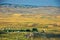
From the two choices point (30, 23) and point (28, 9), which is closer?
point (30, 23)

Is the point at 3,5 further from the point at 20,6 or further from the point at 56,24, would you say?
the point at 56,24

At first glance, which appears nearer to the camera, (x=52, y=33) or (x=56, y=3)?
(x=52, y=33)

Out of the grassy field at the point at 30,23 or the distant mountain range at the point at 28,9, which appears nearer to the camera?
the grassy field at the point at 30,23

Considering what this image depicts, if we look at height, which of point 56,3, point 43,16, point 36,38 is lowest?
point 36,38

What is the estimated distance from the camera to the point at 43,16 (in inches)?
59.3

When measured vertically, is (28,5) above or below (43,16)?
above

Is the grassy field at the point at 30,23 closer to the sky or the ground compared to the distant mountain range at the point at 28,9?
closer to the ground

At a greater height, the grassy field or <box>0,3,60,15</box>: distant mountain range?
<box>0,3,60,15</box>: distant mountain range

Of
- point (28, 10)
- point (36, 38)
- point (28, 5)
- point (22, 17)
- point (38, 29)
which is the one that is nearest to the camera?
point (36, 38)

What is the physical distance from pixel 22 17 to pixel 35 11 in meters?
0.18

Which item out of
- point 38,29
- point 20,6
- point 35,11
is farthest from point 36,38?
point 20,6

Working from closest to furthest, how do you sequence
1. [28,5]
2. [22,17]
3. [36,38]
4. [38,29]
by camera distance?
[36,38] < [38,29] < [22,17] < [28,5]

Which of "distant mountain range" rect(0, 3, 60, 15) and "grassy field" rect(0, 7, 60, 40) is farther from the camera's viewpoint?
"distant mountain range" rect(0, 3, 60, 15)

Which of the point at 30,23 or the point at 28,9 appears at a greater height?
the point at 28,9
